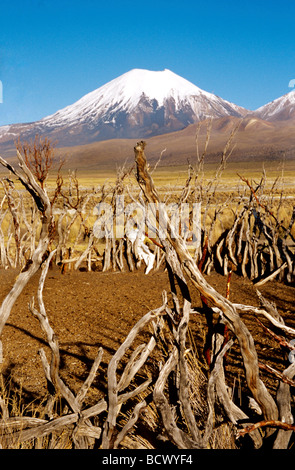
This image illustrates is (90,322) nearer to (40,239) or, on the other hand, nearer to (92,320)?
(92,320)

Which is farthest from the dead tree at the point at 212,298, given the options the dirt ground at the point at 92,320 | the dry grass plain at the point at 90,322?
the dirt ground at the point at 92,320

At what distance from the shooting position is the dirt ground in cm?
350

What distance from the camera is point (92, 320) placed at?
15.2 ft

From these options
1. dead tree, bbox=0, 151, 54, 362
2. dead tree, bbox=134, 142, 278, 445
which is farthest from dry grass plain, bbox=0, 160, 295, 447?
dead tree, bbox=0, 151, 54, 362

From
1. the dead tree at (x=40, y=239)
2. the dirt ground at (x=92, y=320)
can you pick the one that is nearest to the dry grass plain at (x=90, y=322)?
the dirt ground at (x=92, y=320)

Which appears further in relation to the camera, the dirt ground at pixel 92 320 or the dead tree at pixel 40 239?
the dirt ground at pixel 92 320

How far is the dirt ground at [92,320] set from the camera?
3496mm

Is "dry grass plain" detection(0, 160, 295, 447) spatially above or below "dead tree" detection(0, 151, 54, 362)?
below

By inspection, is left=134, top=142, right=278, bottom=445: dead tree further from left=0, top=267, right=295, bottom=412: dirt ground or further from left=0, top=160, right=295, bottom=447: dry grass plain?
left=0, top=267, right=295, bottom=412: dirt ground

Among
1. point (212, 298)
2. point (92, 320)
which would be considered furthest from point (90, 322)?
point (212, 298)

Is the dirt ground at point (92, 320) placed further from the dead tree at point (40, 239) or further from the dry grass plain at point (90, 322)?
the dead tree at point (40, 239)

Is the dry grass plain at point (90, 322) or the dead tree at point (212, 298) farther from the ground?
the dead tree at point (212, 298)

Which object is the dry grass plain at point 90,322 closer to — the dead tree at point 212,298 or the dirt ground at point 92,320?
the dirt ground at point 92,320

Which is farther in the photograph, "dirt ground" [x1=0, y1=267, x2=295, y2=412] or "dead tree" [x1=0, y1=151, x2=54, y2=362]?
"dirt ground" [x1=0, y1=267, x2=295, y2=412]
